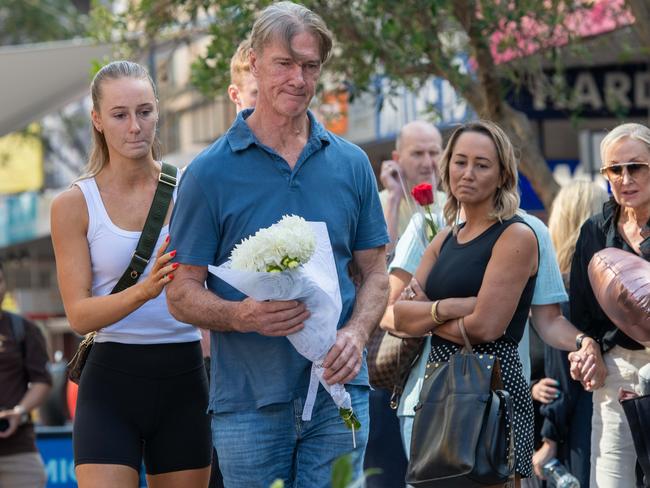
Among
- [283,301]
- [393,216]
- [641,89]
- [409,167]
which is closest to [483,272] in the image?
[283,301]

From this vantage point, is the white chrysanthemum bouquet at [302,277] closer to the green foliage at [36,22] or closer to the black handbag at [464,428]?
the black handbag at [464,428]

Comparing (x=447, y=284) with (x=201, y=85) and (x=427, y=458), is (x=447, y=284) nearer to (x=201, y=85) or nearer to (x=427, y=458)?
(x=427, y=458)

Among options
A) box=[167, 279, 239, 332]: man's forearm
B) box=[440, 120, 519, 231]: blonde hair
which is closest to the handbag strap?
box=[440, 120, 519, 231]: blonde hair

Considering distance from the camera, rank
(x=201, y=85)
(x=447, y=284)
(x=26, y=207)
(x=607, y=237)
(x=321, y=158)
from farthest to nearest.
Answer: (x=26, y=207), (x=201, y=85), (x=607, y=237), (x=447, y=284), (x=321, y=158)

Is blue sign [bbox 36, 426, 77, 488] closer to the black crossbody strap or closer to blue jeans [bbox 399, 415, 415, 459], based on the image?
blue jeans [bbox 399, 415, 415, 459]

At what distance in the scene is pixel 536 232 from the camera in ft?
18.6

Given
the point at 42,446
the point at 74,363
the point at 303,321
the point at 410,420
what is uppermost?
the point at 303,321

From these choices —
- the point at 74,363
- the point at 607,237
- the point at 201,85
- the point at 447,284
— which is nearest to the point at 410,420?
the point at 447,284

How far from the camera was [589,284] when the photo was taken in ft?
20.2

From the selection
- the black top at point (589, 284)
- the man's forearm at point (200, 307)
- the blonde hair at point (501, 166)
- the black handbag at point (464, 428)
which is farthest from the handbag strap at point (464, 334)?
the man's forearm at point (200, 307)

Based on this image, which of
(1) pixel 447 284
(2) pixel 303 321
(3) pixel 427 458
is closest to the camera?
(2) pixel 303 321

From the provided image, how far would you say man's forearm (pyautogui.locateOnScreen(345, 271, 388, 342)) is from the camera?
14.7ft

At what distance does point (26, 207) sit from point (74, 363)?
27.4 meters

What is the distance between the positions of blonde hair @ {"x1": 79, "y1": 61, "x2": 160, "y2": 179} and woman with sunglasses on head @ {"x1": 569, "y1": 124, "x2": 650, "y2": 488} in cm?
201
